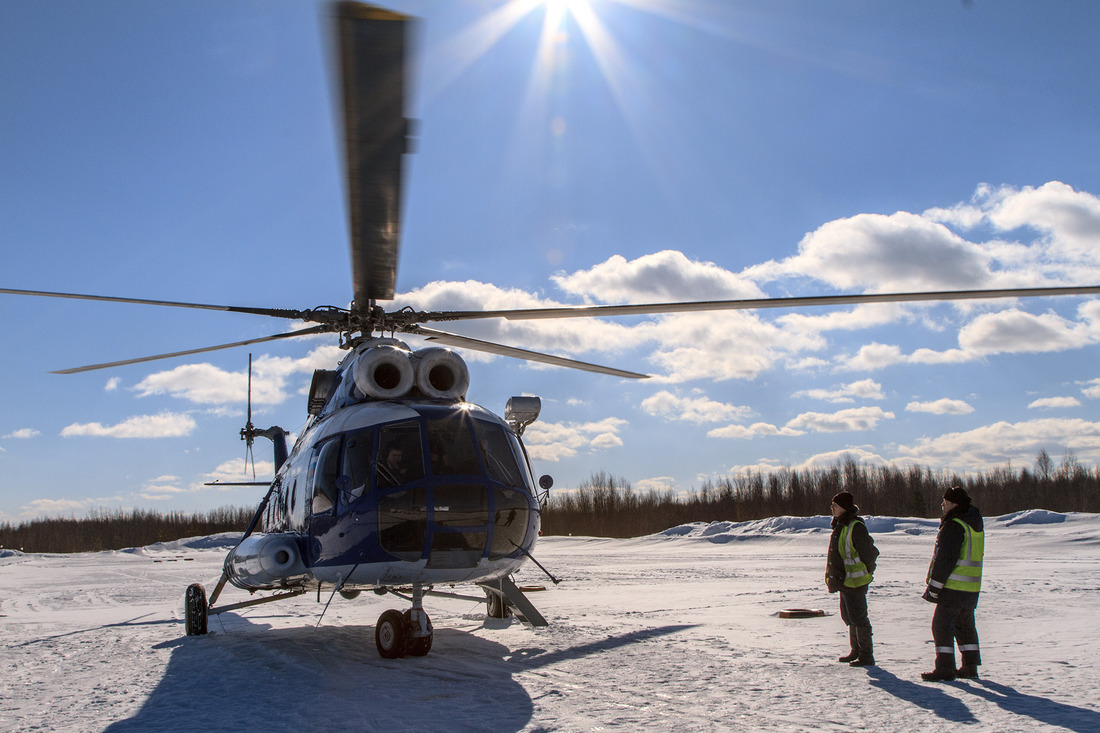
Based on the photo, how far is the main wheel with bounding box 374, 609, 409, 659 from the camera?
797cm

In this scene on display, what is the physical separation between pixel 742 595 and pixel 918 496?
42.4 meters

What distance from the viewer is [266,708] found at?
6.30 meters

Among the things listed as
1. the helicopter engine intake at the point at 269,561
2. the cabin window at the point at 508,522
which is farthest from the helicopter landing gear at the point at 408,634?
the helicopter engine intake at the point at 269,561

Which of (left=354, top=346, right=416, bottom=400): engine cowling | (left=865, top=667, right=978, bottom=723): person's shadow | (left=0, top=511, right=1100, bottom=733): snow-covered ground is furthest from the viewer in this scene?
(left=354, top=346, right=416, bottom=400): engine cowling

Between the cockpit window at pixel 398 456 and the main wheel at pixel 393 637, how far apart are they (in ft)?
5.38

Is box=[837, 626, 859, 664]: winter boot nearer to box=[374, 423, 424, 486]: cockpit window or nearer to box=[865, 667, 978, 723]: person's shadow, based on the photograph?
box=[865, 667, 978, 723]: person's shadow

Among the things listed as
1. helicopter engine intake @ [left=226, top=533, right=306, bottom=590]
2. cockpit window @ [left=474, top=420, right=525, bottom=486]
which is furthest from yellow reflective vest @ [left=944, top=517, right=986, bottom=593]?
helicopter engine intake @ [left=226, top=533, right=306, bottom=590]

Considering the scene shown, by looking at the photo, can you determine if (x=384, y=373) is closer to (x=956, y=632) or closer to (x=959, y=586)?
(x=959, y=586)

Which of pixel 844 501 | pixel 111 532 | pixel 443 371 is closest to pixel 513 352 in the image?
pixel 443 371

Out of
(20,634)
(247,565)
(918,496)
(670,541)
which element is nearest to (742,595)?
(247,565)

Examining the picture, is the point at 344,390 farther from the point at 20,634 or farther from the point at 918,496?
the point at 918,496

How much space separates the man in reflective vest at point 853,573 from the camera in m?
7.21

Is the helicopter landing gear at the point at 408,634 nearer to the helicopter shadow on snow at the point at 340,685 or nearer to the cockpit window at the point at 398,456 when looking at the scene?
the helicopter shadow on snow at the point at 340,685

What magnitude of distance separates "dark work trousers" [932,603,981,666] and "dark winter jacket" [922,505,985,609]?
0.08 m
